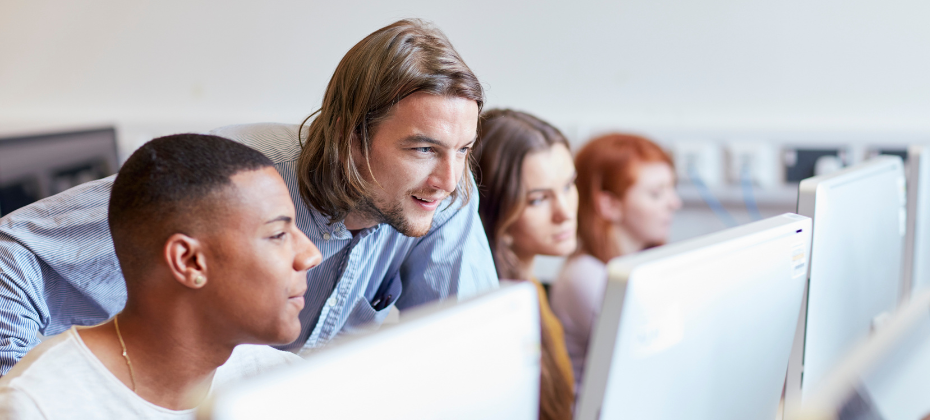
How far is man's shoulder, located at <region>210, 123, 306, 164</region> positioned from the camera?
1.06 m

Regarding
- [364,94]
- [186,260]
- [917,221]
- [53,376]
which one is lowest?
[917,221]

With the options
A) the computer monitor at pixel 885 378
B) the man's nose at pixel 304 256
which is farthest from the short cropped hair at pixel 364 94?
the computer monitor at pixel 885 378

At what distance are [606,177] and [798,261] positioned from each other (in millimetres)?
1152

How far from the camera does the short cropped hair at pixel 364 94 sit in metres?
0.99

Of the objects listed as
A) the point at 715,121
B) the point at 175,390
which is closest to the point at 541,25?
the point at 715,121

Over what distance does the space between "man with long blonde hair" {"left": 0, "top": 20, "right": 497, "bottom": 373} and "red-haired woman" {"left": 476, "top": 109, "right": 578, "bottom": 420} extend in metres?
0.37

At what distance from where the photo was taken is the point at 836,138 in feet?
6.63

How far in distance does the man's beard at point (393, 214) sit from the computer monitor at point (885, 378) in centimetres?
58

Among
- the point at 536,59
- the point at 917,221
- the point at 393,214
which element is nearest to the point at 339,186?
the point at 393,214

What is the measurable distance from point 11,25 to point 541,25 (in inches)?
78.8

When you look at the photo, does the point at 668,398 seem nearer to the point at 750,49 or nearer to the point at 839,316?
the point at 839,316

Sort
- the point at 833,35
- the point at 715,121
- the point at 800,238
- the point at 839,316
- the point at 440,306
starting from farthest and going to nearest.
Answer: the point at 715,121 → the point at 833,35 → the point at 839,316 → the point at 800,238 → the point at 440,306

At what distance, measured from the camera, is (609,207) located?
76.0 inches

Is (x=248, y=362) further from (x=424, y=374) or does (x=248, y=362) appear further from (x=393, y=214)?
(x=424, y=374)
